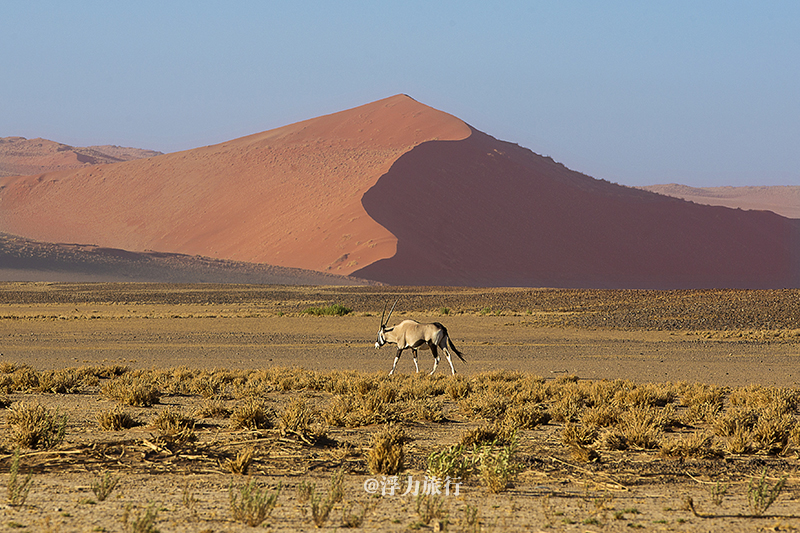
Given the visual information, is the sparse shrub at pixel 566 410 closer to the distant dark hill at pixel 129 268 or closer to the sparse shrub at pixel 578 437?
the sparse shrub at pixel 578 437

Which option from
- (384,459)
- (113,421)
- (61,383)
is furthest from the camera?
(61,383)

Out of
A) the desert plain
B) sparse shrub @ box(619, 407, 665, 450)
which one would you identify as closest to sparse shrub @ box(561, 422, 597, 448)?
the desert plain

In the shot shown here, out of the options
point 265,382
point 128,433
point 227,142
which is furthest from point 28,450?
point 227,142

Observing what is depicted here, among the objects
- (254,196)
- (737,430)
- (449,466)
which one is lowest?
(737,430)

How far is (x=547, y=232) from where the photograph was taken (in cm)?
8606

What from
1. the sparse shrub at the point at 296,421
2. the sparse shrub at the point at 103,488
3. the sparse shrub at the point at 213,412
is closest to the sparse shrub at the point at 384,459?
the sparse shrub at the point at 296,421

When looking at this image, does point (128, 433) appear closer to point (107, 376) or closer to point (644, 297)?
point (107, 376)

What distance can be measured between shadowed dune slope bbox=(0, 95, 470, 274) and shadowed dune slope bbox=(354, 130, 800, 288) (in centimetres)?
422

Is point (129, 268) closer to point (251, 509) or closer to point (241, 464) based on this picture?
point (241, 464)

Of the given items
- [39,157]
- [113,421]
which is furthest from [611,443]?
[39,157]

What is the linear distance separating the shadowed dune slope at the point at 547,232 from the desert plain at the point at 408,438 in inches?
2144

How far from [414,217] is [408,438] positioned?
73.9 metres

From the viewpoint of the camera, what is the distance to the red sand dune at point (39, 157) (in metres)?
164

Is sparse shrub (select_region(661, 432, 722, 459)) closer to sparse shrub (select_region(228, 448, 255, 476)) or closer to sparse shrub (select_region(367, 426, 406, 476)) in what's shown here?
sparse shrub (select_region(367, 426, 406, 476))
